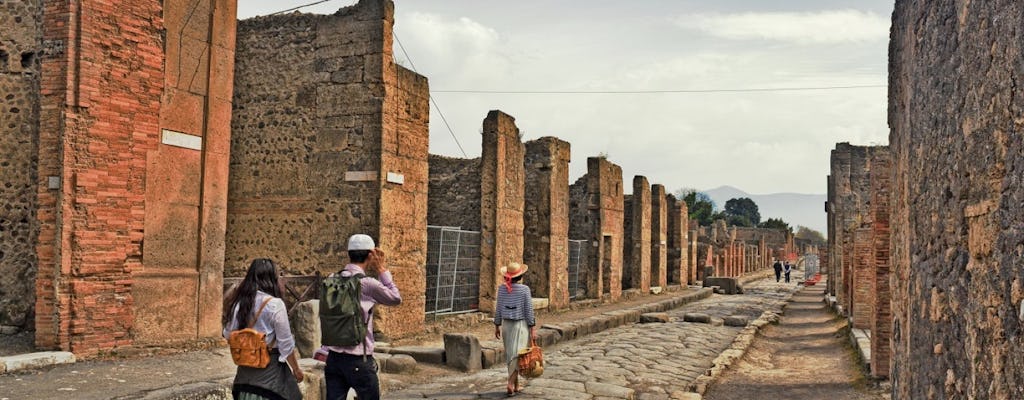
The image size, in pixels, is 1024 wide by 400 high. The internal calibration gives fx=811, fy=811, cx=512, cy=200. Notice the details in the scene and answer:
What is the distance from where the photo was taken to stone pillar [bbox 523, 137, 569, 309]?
722 inches

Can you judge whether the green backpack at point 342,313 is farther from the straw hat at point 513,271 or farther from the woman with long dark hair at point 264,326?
the straw hat at point 513,271

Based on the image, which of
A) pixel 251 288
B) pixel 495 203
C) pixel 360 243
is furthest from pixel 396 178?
pixel 251 288

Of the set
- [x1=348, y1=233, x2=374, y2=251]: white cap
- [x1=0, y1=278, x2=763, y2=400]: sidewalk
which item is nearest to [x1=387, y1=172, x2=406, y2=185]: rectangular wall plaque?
[x1=0, y1=278, x2=763, y2=400]: sidewalk

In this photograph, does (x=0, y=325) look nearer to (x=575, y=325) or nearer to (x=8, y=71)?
(x=8, y=71)

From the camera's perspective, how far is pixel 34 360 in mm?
7520

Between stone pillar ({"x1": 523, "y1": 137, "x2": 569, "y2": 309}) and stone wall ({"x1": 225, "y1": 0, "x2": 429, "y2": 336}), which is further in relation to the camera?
stone pillar ({"x1": 523, "y1": 137, "x2": 569, "y2": 309})

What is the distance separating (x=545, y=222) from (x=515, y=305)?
34.8 ft

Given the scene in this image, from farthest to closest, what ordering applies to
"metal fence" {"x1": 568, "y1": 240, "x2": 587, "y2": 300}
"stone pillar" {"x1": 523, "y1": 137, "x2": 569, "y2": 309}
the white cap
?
"metal fence" {"x1": 568, "y1": 240, "x2": 587, "y2": 300}
"stone pillar" {"x1": 523, "y1": 137, "x2": 569, "y2": 309}
the white cap

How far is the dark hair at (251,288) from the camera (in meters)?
4.47

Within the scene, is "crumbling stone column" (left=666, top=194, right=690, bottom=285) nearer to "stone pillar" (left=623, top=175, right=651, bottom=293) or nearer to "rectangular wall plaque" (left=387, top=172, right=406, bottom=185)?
"stone pillar" (left=623, top=175, right=651, bottom=293)

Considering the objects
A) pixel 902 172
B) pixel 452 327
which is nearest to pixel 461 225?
pixel 452 327

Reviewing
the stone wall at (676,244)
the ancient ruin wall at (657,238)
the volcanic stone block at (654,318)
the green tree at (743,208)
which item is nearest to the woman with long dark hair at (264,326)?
the volcanic stone block at (654,318)

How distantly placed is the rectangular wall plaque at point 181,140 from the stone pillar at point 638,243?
18.3 meters

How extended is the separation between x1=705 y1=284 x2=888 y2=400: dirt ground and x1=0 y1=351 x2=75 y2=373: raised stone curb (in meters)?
6.48
